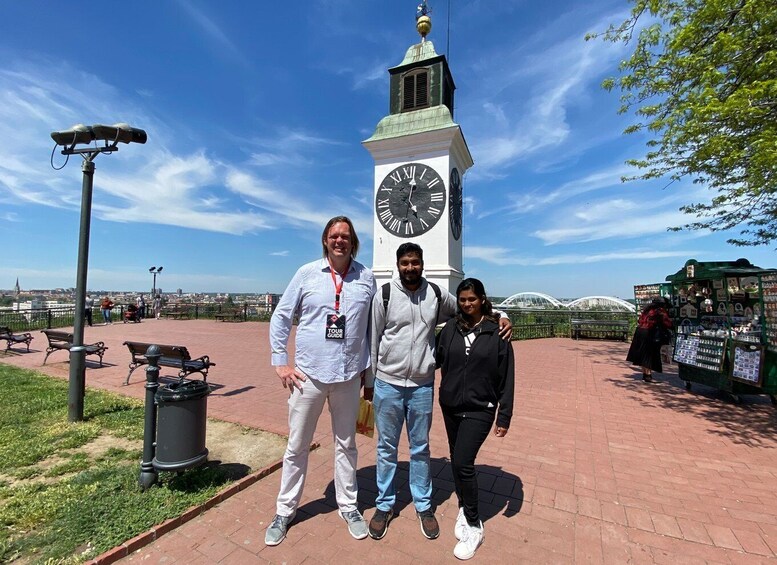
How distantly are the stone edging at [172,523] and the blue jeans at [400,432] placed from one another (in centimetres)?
118

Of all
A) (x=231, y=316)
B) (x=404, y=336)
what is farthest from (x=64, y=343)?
(x=231, y=316)

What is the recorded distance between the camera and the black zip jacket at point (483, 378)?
7.74 feet

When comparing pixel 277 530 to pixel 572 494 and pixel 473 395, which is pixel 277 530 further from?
pixel 572 494

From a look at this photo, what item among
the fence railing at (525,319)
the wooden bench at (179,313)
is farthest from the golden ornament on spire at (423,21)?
the wooden bench at (179,313)

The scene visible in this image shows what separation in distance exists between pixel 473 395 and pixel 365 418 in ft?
2.68

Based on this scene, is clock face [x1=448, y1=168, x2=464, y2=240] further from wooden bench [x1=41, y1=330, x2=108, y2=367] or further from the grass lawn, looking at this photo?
the grass lawn

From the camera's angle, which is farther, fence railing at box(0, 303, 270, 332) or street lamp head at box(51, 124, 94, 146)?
fence railing at box(0, 303, 270, 332)

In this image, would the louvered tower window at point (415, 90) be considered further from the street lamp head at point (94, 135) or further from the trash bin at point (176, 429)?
the trash bin at point (176, 429)

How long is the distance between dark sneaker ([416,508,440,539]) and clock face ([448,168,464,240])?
1018 cm

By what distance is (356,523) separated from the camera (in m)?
2.46

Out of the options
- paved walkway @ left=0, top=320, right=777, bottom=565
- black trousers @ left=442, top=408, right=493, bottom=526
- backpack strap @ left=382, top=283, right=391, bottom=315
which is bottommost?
paved walkway @ left=0, top=320, right=777, bottom=565

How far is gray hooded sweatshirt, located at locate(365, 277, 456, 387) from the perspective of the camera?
7.99 ft

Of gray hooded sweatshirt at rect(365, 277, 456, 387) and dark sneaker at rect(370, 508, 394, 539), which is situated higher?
gray hooded sweatshirt at rect(365, 277, 456, 387)

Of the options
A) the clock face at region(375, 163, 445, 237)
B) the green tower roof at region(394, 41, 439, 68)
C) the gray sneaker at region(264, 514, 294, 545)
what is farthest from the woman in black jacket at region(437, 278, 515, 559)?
the green tower roof at region(394, 41, 439, 68)
